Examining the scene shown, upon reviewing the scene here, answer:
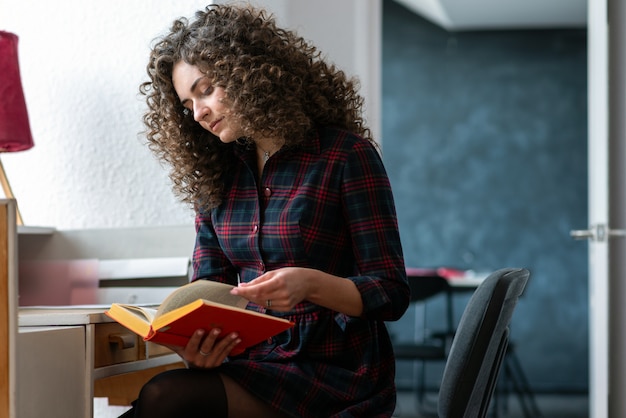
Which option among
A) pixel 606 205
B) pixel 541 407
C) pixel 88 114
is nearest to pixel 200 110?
pixel 88 114

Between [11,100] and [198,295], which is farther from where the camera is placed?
[11,100]

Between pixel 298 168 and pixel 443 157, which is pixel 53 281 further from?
pixel 443 157

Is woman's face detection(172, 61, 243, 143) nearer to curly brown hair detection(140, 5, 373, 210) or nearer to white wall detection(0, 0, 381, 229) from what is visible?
curly brown hair detection(140, 5, 373, 210)

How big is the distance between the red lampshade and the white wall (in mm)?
261

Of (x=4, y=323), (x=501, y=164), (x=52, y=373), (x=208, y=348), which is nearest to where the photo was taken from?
(x=4, y=323)

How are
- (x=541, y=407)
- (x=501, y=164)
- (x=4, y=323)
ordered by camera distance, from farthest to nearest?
(x=501, y=164) → (x=541, y=407) → (x=4, y=323)

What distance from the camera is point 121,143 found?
2.36 m

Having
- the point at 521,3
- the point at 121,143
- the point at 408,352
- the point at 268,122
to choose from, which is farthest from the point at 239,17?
the point at 521,3

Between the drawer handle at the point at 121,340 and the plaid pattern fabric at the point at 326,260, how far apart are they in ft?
0.93

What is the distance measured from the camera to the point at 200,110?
63.8 inches

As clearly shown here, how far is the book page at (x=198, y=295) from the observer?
4.48 feet

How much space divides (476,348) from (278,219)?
0.41m

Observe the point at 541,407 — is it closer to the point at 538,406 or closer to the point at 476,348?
the point at 538,406

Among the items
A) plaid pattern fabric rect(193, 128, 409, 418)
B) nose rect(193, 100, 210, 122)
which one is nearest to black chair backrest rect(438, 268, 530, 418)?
plaid pattern fabric rect(193, 128, 409, 418)
